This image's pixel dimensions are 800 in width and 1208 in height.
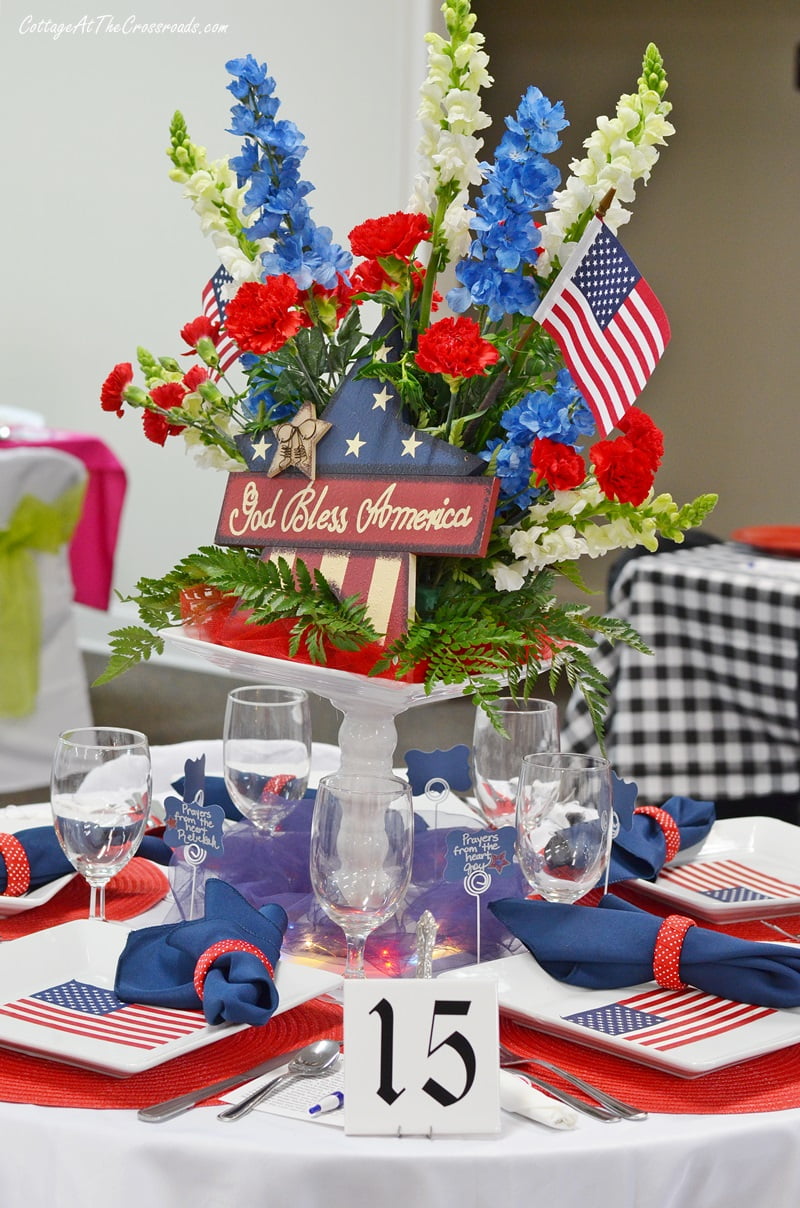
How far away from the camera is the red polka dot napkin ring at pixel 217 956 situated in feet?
3.14

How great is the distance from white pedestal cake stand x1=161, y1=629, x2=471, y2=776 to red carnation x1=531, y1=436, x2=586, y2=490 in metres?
0.19

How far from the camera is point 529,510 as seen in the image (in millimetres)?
1110

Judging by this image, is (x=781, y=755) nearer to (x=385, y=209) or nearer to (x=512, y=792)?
(x=512, y=792)

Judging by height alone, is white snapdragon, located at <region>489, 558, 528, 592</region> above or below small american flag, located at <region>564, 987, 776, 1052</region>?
above

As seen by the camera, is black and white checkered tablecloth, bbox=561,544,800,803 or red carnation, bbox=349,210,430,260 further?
black and white checkered tablecloth, bbox=561,544,800,803

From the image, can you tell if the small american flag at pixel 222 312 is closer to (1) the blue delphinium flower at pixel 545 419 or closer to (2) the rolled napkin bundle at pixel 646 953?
(1) the blue delphinium flower at pixel 545 419

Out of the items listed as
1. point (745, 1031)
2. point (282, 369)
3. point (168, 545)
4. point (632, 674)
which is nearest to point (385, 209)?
point (168, 545)

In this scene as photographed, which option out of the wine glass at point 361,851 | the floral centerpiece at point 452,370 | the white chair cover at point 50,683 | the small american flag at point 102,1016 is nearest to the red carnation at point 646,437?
the floral centerpiece at point 452,370

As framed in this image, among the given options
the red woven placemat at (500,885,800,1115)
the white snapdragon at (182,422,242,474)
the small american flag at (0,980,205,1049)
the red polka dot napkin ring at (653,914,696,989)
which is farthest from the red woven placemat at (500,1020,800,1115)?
the white snapdragon at (182,422,242,474)

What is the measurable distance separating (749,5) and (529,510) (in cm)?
644

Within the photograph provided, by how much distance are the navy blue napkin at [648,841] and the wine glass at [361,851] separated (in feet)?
1.20

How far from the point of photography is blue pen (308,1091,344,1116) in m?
0.83

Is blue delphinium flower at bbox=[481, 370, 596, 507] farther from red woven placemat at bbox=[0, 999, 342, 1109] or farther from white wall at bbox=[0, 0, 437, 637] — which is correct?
white wall at bbox=[0, 0, 437, 637]

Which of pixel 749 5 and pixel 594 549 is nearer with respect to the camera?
pixel 594 549
